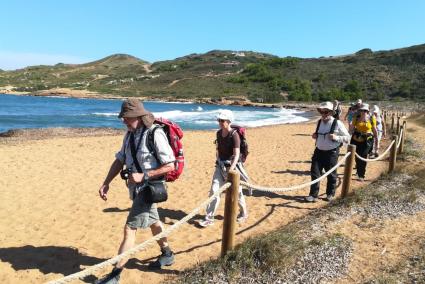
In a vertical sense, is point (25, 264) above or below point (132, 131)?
below

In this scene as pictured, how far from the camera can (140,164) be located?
3746 mm

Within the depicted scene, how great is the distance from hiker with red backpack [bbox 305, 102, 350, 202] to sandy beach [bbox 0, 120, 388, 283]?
1.06ft

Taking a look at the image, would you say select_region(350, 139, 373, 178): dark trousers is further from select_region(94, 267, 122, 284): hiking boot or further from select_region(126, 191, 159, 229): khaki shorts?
select_region(94, 267, 122, 284): hiking boot

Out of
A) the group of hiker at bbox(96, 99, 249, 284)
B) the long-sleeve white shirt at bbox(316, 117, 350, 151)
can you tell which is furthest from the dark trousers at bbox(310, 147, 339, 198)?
the group of hiker at bbox(96, 99, 249, 284)

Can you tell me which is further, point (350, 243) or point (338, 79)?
point (338, 79)

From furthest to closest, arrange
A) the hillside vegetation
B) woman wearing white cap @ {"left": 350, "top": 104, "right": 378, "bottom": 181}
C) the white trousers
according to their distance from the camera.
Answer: the hillside vegetation < woman wearing white cap @ {"left": 350, "top": 104, "right": 378, "bottom": 181} < the white trousers

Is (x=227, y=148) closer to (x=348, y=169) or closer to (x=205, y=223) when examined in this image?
(x=205, y=223)

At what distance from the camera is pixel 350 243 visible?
4.80 m

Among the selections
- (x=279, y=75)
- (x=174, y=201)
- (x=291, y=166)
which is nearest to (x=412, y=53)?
(x=279, y=75)

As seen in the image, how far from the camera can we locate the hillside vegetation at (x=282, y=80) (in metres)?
64.3

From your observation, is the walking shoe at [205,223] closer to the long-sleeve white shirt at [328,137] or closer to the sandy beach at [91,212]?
the sandy beach at [91,212]

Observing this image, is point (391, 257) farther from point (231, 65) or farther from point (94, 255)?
point (231, 65)

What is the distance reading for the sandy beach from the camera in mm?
4605

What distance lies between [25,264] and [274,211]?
3704 mm
